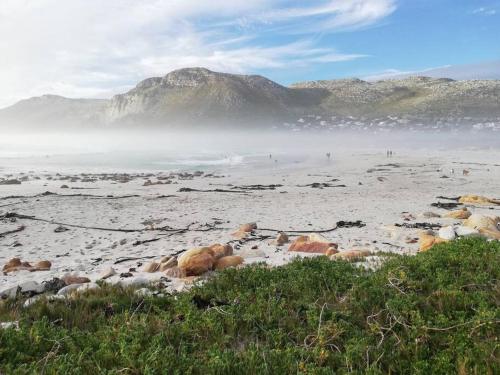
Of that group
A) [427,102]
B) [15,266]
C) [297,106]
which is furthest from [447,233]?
[297,106]

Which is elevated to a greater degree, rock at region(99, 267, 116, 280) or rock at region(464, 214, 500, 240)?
rock at region(464, 214, 500, 240)

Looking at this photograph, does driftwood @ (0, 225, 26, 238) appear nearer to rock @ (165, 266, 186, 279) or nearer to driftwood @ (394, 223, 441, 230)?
rock @ (165, 266, 186, 279)

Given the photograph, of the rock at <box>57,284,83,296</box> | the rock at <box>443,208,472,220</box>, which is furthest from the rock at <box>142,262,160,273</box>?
the rock at <box>443,208,472,220</box>

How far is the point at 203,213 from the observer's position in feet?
61.5

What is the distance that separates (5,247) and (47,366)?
36.7 feet

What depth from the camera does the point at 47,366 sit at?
4.08 metres

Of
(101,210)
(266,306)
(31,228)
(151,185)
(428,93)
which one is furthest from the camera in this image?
(428,93)

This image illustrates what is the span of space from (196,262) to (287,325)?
12.4 ft

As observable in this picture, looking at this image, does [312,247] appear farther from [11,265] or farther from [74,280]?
[11,265]

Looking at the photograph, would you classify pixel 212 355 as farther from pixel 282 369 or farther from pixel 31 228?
pixel 31 228

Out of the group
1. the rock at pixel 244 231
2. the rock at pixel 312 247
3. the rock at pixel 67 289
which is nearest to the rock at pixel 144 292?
the rock at pixel 67 289

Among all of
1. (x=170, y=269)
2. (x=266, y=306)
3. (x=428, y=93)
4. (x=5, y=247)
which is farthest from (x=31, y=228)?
(x=428, y=93)

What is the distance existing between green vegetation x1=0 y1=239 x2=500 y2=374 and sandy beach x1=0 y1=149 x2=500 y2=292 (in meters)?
2.04

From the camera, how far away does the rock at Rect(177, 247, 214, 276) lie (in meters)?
8.63
